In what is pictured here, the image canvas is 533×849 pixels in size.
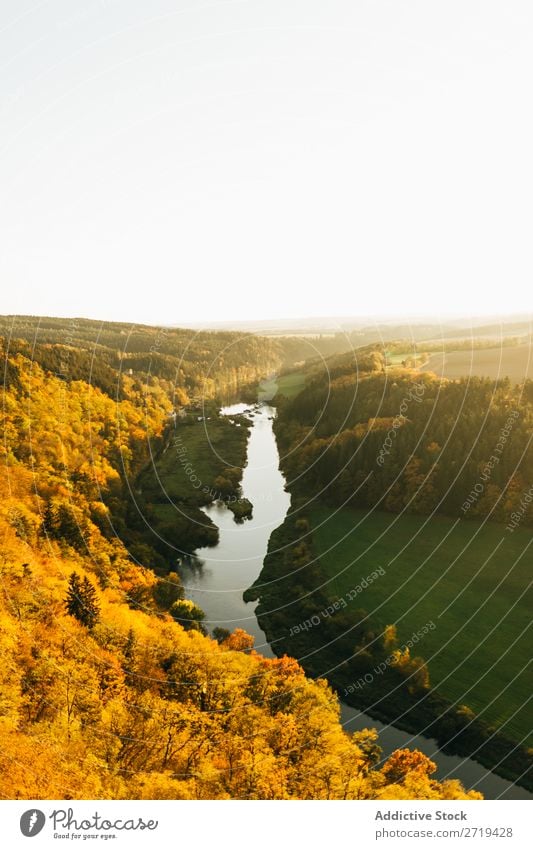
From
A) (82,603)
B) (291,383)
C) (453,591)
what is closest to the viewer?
(82,603)

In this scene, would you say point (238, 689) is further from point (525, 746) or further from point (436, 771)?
point (525, 746)

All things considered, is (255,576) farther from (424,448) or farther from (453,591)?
(424,448)

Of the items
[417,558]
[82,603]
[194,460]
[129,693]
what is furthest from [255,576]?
[194,460]

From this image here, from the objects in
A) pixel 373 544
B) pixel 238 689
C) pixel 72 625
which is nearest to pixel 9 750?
pixel 72 625

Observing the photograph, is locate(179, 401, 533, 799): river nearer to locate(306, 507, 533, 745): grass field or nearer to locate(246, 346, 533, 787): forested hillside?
locate(246, 346, 533, 787): forested hillside

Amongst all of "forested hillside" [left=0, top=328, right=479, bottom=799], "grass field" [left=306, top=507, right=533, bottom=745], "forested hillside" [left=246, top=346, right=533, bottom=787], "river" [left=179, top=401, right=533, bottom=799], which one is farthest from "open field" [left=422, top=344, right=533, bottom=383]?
"forested hillside" [left=0, top=328, right=479, bottom=799]

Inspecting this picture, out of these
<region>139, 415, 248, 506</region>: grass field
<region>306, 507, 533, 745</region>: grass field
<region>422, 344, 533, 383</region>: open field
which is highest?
<region>422, 344, 533, 383</region>: open field

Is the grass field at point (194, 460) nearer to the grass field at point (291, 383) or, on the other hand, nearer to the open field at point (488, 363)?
the grass field at point (291, 383)
